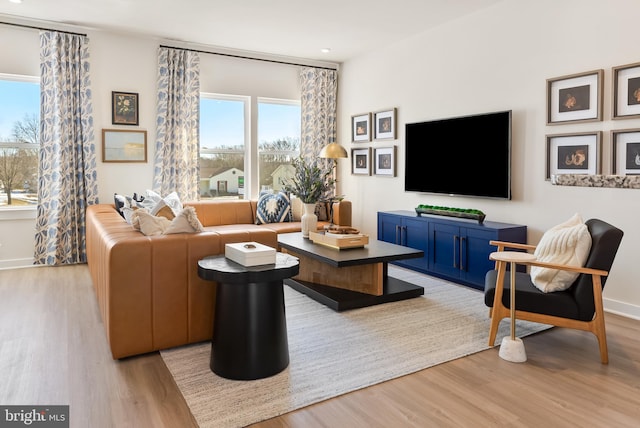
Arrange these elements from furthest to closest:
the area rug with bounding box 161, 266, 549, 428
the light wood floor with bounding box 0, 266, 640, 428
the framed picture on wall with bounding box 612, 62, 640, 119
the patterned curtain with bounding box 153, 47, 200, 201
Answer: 1. the patterned curtain with bounding box 153, 47, 200, 201
2. the framed picture on wall with bounding box 612, 62, 640, 119
3. the area rug with bounding box 161, 266, 549, 428
4. the light wood floor with bounding box 0, 266, 640, 428

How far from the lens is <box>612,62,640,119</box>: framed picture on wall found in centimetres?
355

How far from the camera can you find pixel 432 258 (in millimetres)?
4926

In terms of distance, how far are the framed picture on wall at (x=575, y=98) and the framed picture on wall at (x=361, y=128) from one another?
2711mm

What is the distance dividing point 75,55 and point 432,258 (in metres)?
4.65

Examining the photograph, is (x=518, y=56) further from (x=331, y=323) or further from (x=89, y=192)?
(x=89, y=192)

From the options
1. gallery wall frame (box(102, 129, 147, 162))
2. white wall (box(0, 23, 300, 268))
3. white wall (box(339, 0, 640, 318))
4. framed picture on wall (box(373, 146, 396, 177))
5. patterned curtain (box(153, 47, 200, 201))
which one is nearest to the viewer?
white wall (box(339, 0, 640, 318))

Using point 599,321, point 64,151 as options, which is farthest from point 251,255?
point 64,151

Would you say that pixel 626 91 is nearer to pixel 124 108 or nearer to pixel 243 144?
pixel 243 144

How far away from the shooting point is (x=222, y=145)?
256 inches

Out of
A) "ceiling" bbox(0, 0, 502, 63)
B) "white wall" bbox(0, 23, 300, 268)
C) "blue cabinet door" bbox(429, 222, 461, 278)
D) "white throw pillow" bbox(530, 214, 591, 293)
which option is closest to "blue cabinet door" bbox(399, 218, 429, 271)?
"blue cabinet door" bbox(429, 222, 461, 278)

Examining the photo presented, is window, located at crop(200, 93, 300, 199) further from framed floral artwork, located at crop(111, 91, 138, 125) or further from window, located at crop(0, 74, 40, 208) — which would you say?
window, located at crop(0, 74, 40, 208)

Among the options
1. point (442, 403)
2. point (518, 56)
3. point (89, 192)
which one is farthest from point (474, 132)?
point (89, 192)

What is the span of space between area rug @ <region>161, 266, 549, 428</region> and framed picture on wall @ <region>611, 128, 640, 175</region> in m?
1.44

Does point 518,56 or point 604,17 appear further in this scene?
point 518,56
